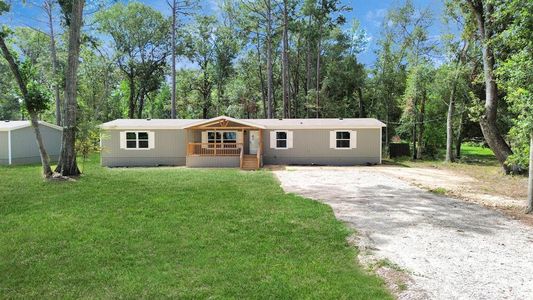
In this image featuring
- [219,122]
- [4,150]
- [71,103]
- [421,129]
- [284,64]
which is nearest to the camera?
[71,103]

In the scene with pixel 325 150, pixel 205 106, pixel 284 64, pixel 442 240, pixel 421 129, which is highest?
pixel 284 64

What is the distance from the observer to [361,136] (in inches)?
789

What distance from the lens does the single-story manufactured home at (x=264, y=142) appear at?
1975 cm

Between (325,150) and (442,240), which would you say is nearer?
(442,240)

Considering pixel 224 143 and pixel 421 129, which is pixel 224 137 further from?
pixel 421 129

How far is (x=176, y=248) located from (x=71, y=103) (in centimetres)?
1028

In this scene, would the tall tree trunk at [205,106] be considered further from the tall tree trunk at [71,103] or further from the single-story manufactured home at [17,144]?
the tall tree trunk at [71,103]

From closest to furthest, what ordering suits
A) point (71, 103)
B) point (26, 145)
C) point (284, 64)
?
1. point (71, 103)
2. point (26, 145)
3. point (284, 64)

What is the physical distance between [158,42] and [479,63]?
84.1 ft

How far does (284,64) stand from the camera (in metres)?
26.3

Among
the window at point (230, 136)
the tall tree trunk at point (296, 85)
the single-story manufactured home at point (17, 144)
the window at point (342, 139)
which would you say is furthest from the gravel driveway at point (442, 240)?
the tall tree trunk at point (296, 85)

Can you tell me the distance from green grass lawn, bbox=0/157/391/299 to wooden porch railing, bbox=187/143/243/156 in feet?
30.1

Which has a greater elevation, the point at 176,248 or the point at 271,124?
the point at 271,124

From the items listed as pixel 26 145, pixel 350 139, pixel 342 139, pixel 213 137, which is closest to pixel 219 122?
pixel 213 137
